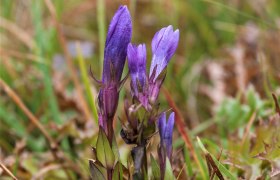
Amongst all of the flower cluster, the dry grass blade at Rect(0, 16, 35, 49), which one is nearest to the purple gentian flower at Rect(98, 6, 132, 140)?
the flower cluster

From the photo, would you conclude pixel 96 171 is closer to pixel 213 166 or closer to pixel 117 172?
pixel 117 172

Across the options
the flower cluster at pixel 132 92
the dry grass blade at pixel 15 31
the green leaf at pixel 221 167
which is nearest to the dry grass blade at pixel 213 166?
the green leaf at pixel 221 167

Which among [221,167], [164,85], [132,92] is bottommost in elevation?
[164,85]

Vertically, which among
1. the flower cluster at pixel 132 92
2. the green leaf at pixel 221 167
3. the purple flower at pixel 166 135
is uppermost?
the flower cluster at pixel 132 92

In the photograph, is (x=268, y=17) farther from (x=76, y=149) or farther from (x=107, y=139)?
(x=107, y=139)

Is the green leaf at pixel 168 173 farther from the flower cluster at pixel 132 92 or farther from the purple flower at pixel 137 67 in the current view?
the purple flower at pixel 137 67

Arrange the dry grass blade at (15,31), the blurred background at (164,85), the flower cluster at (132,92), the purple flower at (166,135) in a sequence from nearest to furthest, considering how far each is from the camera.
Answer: the flower cluster at (132,92) < the purple flower at (166,135) < the blurred background at (164,85) < the dry grass blade at (15,31)

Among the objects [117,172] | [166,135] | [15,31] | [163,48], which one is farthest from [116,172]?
[15,31]

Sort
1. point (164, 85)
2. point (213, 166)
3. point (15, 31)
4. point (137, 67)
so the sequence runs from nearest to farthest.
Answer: point (137, 67)
point (213, 166)
point (164, 85)
point (15, 31)
